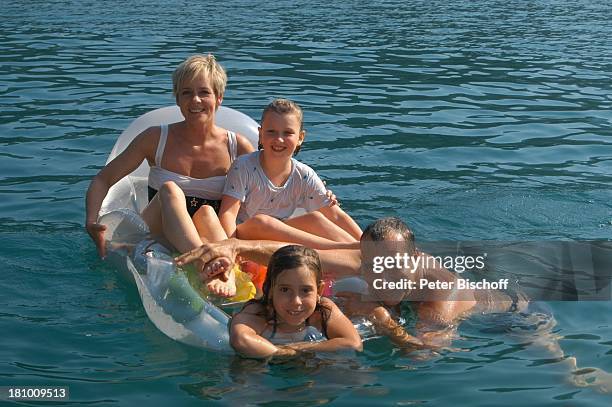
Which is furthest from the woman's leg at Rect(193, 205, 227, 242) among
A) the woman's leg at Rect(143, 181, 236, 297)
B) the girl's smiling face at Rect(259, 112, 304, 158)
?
the girl's smiling face at Rect(259, 112, 304, 158)

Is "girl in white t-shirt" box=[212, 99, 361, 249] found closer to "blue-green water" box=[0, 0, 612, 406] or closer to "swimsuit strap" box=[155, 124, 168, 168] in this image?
A: "swimsuit strap" box=[155, 124, 168, 168]

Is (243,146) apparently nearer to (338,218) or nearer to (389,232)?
(338,218)

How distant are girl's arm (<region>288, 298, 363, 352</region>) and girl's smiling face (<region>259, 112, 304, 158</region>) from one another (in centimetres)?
128

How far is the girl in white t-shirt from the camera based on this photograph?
5676 mm

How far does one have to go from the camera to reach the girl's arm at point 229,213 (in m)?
5.73

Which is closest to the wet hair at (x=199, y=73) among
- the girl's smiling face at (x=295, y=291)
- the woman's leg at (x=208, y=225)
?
the woman's leg at (x=208, y=225)

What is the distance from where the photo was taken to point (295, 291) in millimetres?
4586

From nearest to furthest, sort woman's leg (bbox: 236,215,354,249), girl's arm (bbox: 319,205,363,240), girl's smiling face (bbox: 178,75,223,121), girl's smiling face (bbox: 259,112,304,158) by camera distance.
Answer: woman's leg (bbox: 236,215,354,249), girl's smiling face (bbox: 259,112,304,158), girl's smiling face (bbox: 178,75,223,121), girl's arm (bbox: 319,205,363,240)

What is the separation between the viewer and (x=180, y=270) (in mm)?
5113

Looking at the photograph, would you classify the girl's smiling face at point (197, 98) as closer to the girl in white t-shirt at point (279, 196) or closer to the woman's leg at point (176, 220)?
the girl in white t-shirt at point (279, 196)

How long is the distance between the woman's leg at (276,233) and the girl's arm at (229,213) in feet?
0.22

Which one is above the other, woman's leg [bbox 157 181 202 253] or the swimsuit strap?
the swimsuit strap

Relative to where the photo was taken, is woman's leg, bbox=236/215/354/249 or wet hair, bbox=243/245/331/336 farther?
woman's leg, bbox=236/215/354/249

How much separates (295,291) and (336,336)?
1.02ft
